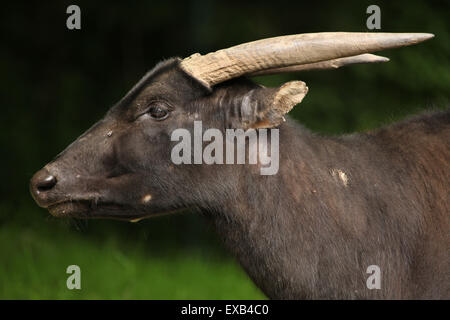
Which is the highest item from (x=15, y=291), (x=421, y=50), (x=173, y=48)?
(x=173, y=48)

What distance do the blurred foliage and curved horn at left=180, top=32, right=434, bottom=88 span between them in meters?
3.07

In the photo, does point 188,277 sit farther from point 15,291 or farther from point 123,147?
point 123,147

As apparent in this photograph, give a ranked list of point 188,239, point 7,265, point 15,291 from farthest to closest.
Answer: point 188,239
point 7,265
point 15,291

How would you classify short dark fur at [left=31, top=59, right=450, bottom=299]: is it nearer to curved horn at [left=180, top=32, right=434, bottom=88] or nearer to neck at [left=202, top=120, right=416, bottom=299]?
neck at [left=202, top=120, right=416, bottom=299]

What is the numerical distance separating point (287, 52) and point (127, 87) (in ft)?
19.6

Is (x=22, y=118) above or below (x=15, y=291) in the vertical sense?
above

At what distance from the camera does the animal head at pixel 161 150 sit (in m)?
4.93

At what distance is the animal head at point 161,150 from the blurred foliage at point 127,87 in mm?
2597

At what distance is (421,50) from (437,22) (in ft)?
1.14

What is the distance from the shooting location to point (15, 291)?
7.63m

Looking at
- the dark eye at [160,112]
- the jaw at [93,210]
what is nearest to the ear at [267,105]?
the dark eye at [160,112]

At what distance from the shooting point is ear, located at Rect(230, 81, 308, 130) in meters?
4.73
